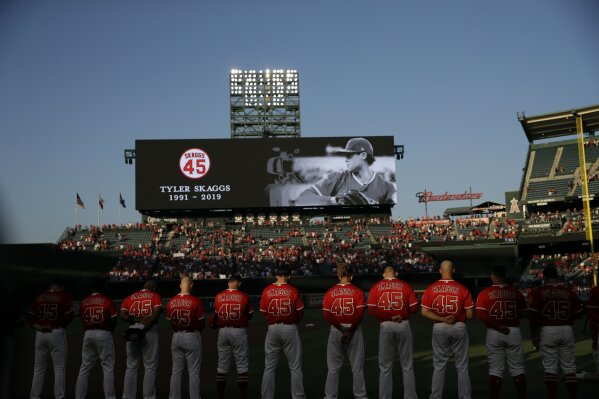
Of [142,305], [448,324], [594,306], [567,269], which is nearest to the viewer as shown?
[448,324]

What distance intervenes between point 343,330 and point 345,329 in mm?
39

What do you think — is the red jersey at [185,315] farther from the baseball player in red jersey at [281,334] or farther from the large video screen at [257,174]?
the large video screen at [257,174]

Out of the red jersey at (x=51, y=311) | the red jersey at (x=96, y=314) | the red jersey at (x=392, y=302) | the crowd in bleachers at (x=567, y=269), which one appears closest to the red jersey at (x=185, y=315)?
the red jersey at (x=96, y=314)

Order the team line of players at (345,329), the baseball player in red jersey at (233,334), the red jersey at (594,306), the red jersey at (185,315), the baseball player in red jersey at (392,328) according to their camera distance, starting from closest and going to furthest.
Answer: the team line of players at (345,329) < the baseball player in red jersey at (392,328) < the red jersey at (185,315) < the baseball player in red jersey at (233,334) < the red jersey at (594,306)

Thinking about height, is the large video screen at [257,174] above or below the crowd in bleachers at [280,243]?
above

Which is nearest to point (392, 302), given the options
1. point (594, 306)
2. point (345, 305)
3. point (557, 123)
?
point (345, 305)

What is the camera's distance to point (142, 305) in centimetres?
1069

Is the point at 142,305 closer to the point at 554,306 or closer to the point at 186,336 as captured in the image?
the point at 186,336

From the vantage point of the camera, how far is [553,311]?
9.84 metres

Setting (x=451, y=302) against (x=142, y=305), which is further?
(x=142, y=305)

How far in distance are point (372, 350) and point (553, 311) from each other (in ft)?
29.1

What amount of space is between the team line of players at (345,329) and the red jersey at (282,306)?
2cm

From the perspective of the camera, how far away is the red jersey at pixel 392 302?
10.0m

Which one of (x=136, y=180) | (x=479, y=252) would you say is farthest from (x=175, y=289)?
(x=479, y=252)
